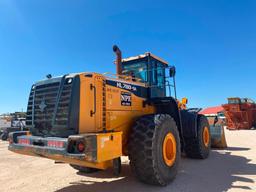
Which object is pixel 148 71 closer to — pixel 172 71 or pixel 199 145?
pixel 172 71

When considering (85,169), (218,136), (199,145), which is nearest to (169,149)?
(85,169)

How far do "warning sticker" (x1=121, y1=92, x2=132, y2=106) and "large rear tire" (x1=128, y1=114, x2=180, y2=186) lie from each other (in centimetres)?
56

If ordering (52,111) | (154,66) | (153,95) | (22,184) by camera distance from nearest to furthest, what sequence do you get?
(52,111), (22,184), (153,95), (154,66)

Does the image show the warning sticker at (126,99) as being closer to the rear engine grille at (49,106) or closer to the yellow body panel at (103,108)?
the yellow body panel at (103,108)

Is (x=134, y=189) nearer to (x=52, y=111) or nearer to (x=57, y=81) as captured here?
(x=52, y=111)

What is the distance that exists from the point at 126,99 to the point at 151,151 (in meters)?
1.42

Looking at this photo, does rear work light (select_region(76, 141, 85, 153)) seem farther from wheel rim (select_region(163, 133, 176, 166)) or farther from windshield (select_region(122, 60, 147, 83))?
windshield (select_region(122, 60, 147, 83))

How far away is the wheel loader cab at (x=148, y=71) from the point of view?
6.74 meters

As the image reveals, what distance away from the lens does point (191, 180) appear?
209 inches

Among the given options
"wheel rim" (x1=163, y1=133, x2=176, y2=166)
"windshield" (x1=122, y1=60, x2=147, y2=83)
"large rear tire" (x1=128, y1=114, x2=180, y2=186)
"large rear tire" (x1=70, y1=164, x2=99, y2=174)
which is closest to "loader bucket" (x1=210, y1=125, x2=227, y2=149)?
"windshield" (x1=122, y1=60, x2=147, y2=83)

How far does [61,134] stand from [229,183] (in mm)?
3841

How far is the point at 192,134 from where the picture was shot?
7457 mm

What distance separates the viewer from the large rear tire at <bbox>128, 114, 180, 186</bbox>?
463 centimetres

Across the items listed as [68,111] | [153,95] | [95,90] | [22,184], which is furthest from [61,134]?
[153,95]
